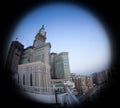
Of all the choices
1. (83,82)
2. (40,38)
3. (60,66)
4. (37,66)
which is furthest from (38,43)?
(83,82)

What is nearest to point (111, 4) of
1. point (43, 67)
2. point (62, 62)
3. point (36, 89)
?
point (62, 62)

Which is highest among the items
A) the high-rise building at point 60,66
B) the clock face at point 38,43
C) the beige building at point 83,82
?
the clock face at point 38,43

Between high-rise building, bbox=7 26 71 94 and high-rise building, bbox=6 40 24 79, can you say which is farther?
high-rise building, bbox=6 40 24 79

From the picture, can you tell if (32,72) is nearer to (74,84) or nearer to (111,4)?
(74,84)


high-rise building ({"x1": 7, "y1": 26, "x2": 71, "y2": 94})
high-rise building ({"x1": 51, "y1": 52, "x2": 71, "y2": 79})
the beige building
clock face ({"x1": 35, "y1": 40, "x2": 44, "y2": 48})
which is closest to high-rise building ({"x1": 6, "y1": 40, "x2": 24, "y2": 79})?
high-rise building ({"x1": 7, "y1": 26, "x2": 71, "y2": 94})

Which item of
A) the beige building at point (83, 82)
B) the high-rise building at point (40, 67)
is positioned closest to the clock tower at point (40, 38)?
the high-rise building at point (40, 67)

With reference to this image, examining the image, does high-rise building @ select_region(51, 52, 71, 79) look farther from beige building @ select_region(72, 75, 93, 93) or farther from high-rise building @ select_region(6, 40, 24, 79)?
high-rise building @ select_region(6, 40, 24, 79)

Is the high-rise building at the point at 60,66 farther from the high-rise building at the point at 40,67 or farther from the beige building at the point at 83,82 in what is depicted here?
the beige building at the point at 83,82

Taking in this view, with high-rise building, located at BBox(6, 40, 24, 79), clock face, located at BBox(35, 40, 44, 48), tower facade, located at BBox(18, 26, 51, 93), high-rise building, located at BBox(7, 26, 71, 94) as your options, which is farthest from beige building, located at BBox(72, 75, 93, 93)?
high-rise building, located at BBox(6, 40, 24, 79)

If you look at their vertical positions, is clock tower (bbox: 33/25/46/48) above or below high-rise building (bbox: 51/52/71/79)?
above

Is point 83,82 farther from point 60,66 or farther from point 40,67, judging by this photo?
point 40,67

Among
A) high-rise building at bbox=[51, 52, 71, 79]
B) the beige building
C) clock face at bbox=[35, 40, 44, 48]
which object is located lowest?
the beige building
